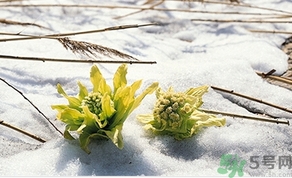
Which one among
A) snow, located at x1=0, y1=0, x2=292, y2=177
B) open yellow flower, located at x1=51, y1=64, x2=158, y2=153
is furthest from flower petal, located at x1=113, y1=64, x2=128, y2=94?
snow, located at x1=0, y1=0, x2=292, y2=177

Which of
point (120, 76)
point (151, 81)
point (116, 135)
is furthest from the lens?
point (151, 81)

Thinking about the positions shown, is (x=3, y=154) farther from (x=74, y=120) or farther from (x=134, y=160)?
(x=134, y=160)

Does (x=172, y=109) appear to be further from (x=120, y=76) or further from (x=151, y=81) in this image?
(x=151, y=81)

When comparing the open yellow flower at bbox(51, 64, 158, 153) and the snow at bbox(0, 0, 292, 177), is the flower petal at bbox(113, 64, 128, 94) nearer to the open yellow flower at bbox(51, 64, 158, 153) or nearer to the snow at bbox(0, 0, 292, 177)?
the open yellow flower at bbox(51, 64, 158, 153)

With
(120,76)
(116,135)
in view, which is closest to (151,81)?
(120,76)

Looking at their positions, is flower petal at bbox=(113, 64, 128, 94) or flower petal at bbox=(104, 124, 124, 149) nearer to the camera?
flower petal at bbox=(104, 124, 124, 149)

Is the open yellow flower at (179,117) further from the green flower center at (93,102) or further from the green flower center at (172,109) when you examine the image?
the green flower center at (93,102)
